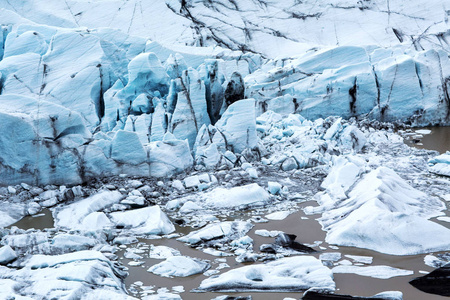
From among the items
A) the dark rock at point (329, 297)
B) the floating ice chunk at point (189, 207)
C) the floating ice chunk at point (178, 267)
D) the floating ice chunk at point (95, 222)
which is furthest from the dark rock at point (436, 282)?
the floating ice chunk at point (95, 222)

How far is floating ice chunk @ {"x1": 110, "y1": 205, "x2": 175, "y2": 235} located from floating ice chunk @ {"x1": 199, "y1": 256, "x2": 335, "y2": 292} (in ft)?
4.54

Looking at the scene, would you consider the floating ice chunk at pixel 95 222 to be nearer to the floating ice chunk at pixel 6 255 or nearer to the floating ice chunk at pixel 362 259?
the floating ice chunk at pixel 6 255

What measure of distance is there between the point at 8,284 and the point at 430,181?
20.1ft

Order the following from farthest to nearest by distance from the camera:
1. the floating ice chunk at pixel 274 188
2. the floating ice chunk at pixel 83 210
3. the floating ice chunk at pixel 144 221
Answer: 1. the floating ice chunk at pixel 274 188
2. the floating ice chunk at pixel 83 210
3. the floating ice chunk at pixel 144 221

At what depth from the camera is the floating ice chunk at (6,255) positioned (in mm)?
4320

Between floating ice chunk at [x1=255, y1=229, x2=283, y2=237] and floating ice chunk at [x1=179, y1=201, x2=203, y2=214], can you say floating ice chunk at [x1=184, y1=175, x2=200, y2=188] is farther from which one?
floating ice chunk at [x1=255, y1=229, x2=283, y2=237]

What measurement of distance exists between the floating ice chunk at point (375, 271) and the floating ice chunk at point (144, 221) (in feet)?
6.87

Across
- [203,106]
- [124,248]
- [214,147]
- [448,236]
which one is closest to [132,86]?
[203,106]

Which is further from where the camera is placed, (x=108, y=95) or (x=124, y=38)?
(x=124, y=38)

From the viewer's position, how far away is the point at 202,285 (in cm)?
408

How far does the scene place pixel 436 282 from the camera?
13.1 feet

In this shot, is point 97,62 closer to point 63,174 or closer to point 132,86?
point 132,86

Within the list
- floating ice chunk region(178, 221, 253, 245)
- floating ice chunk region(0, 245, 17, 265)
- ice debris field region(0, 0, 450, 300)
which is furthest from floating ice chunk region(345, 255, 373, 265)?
floating ice chunk region(0, 245, 17, 265)

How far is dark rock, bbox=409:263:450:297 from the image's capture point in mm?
3858
